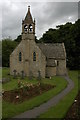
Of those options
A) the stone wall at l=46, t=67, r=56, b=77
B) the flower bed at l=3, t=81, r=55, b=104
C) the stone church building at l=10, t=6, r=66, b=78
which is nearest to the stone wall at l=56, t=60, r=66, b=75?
the stone church building at l=10, t=6, r=66, b=78

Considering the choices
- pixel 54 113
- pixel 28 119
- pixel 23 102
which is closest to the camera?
pixel 28 119

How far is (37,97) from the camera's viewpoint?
84.9ft

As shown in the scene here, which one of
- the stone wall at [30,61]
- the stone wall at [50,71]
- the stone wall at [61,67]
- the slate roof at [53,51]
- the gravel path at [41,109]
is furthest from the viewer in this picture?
the stone wall at [61,67]

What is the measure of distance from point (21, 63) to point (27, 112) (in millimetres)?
28447

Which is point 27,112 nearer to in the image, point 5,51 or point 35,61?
point 35,61

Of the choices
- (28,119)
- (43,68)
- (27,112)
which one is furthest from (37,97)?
(43,68)

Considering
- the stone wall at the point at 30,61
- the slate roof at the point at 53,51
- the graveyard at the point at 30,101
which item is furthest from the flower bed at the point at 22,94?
the slate roof at the point at 53,51

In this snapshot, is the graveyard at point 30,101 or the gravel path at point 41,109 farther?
the graveyard at point 30,101

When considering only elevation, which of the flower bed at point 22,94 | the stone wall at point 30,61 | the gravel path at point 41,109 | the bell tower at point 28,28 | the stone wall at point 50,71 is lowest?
the gravel path at point 41,109

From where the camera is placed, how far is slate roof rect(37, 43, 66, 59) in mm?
51519

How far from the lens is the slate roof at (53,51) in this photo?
51519 mm

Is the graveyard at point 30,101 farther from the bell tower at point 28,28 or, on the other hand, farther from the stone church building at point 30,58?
the bell tower at point 28,28

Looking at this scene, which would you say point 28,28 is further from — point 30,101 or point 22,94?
point 30,101

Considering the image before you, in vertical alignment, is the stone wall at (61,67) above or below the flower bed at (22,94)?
above
